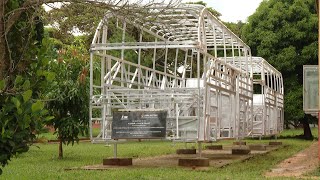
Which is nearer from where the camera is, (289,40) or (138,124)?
(138,124)

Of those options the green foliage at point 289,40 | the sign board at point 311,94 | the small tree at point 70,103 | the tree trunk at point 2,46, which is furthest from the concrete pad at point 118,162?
the green foliage at point 289,40

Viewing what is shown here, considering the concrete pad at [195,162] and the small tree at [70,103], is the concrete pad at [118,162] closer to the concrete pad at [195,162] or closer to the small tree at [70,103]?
the concrete pad at [195,162]

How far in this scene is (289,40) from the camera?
29.4 metres

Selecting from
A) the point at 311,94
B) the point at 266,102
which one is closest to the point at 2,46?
the point at 311,94

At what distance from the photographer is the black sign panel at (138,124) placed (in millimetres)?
12125

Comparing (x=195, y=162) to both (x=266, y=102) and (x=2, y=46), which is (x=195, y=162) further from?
(x=266, y=102)

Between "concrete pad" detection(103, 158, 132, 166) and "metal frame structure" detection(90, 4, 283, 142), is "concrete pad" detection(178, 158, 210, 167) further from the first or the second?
"concrete pad" detection(103, 158, 132, 166)

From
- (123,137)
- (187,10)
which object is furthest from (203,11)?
(123,137)

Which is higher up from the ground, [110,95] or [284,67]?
[284,67]

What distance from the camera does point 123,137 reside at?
1230 centimetres

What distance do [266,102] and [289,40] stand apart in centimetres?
860

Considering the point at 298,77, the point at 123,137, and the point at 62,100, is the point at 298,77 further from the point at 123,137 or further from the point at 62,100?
the point at 123,137

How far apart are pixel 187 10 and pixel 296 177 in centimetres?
424

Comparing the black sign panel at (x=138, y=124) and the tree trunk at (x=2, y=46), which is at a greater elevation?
the tree trunk at (x=2, y=46)
